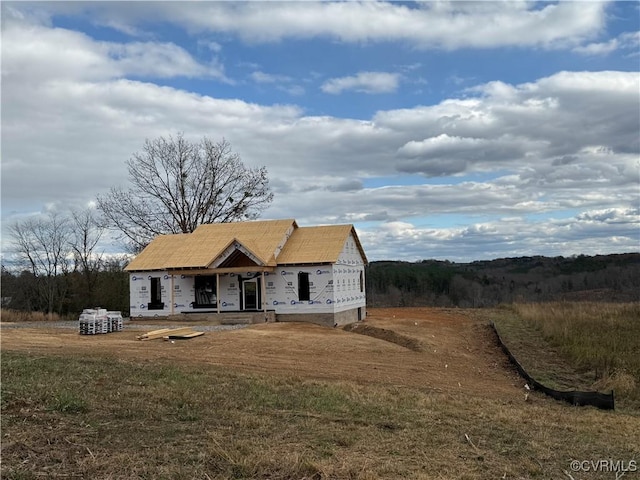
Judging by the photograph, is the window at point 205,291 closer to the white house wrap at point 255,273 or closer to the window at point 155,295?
the white house wrap at point 255,273

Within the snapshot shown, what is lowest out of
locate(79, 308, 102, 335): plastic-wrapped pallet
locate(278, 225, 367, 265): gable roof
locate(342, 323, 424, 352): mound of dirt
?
locate(342, 323, 424, 352): mound of dirt

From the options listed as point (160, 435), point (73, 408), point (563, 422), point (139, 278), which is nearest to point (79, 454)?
point (160, 435)

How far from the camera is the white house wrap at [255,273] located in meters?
28.0

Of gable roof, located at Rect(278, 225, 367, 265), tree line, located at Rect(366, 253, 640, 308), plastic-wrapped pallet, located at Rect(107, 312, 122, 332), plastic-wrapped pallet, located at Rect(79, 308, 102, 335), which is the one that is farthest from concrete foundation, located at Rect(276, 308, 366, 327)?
tree line, located at Rect(366, 253, 640, 308)

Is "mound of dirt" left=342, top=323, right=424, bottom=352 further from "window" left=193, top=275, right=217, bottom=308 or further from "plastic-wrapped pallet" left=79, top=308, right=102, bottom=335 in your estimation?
"plastic-wrapped pallet" left=79, top=308, right=102, bottom=335

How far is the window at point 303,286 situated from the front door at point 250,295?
7.73 ft

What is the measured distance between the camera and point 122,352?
1614 cm

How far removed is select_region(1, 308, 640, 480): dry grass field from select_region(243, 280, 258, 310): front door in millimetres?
12426

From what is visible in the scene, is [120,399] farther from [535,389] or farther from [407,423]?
[535,389]

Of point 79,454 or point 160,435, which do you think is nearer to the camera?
point 79,454

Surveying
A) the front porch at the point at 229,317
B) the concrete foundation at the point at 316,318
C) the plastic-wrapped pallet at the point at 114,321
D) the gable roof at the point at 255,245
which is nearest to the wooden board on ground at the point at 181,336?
the plastic-wrapped pallet at the point at 114,321

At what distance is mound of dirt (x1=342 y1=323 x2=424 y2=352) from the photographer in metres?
21.6

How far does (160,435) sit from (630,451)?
238 inches

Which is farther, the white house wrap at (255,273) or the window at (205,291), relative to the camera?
the window at (205,291)
